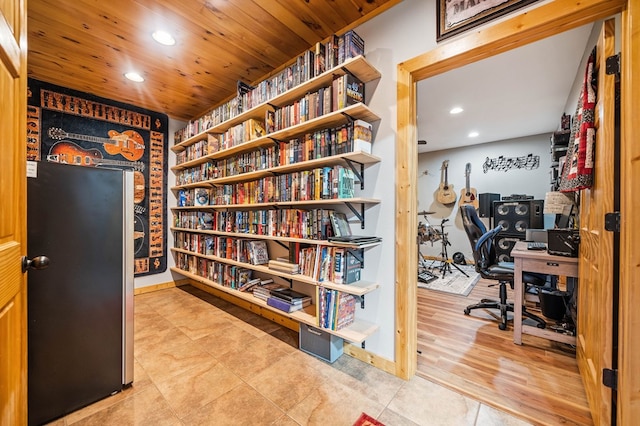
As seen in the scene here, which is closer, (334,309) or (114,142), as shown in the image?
(334,309)

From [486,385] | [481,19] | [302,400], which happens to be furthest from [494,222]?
[302,400]

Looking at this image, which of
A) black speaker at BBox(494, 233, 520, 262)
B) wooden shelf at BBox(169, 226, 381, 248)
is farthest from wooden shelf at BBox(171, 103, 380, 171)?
black speaker at BBox(494, 233, 520, 262)

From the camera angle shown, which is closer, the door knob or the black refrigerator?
the door knob

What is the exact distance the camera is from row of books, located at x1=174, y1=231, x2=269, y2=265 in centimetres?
261

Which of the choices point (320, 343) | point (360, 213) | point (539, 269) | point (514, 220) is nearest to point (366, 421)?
point (320, 343)

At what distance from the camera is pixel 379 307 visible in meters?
1.89

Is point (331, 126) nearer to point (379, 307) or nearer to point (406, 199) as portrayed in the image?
point (406, 199)

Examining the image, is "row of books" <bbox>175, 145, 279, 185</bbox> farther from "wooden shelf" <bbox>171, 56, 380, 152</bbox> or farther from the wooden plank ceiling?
the wooden plank ceiling

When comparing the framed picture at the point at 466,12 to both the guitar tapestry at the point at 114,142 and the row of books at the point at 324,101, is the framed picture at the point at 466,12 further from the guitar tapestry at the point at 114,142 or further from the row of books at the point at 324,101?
the guitar tapestry at the point at 114,142

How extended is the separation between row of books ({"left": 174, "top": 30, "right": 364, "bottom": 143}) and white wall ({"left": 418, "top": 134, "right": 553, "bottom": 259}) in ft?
15.7

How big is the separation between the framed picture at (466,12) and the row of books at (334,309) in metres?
1.82

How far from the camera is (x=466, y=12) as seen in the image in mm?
1497

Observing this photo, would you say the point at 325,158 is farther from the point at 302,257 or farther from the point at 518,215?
the point at 518,215

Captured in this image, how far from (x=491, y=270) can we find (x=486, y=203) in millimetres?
3024
